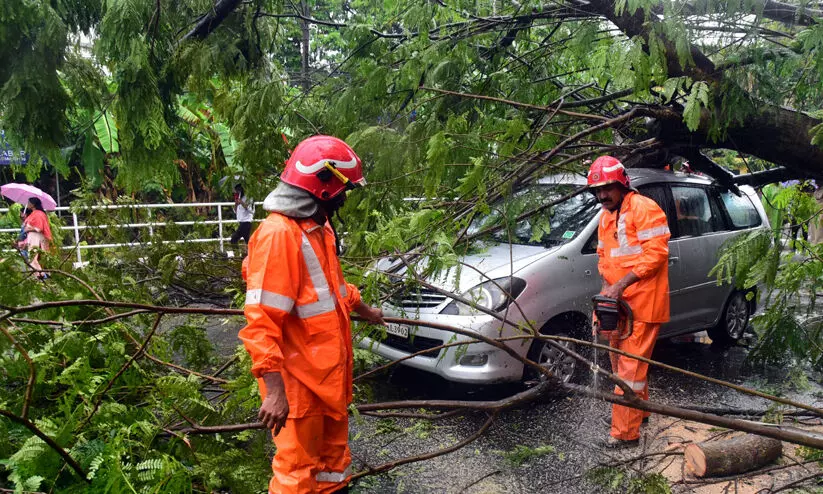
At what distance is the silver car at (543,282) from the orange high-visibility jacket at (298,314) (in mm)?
940

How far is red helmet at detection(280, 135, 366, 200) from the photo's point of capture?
2.73 metres

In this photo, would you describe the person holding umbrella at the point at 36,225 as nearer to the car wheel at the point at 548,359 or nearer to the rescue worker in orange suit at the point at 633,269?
the car wheel at the point at 548,359

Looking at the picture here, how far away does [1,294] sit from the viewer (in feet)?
11.6

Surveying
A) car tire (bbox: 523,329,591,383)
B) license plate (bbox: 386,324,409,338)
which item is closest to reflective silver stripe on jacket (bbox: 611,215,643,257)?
car tire (bbox: 523,329,591,383)

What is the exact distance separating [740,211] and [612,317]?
3.61 meters

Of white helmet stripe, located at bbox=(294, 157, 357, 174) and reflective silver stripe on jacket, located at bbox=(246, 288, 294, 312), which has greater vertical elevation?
white helmet stripe, located at bbox=(294, 157, 357, 174)

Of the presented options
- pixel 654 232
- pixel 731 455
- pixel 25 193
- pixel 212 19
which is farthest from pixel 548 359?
pixel 25 193

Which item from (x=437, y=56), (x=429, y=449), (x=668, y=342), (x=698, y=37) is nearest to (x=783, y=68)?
(x=698, y=37)

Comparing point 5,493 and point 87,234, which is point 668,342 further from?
point 87,234

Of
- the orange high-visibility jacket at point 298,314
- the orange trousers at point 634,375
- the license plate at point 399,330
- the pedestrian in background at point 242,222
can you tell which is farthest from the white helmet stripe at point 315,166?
the pedestrian in background at point 242,222

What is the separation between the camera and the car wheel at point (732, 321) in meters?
6.77

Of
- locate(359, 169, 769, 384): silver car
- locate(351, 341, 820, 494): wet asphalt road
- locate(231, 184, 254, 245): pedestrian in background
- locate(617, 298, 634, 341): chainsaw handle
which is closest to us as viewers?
locate(351, 341, 820, 494): wet asphalt road

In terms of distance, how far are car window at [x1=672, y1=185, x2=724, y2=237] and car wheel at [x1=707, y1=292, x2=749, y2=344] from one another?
36.9 inches

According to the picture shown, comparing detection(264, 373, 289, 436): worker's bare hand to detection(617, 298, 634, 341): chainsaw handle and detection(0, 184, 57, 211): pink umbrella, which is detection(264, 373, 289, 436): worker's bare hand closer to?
detection(617, 298, 634, 341): chainsaw handle
